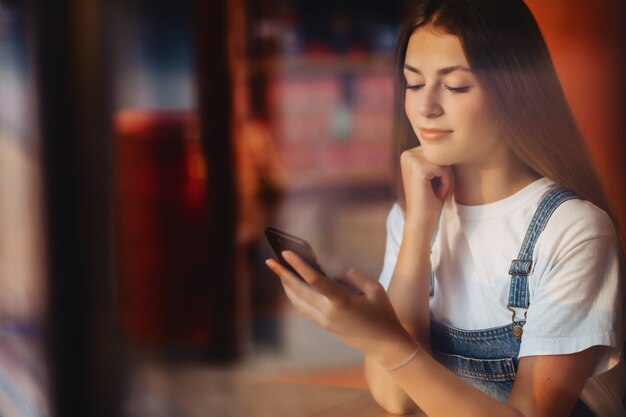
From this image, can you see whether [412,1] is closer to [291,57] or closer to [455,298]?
[291,57]

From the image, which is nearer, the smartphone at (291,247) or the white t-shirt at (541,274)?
the white t-shirt at (541,274)

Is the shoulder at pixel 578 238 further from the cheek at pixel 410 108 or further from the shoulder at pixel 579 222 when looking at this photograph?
the cheek at pixel 410 108

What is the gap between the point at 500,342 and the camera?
1.06m

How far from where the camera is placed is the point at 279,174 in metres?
1.35

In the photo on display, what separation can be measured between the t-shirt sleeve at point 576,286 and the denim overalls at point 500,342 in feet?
0.06

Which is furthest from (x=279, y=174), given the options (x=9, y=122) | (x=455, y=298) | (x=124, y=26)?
(x=9, y=122)

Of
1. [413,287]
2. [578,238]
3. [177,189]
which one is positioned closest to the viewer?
[578,238]

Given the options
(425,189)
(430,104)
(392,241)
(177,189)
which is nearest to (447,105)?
(430,104)

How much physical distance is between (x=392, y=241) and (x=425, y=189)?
4.2 inches

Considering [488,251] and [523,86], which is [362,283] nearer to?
[488,251]

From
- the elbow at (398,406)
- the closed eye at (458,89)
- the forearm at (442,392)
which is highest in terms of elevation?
the closed eye at (458,89)

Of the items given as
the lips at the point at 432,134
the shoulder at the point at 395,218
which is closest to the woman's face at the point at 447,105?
the lips at the point at 432,134

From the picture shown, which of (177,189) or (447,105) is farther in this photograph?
(177,189)

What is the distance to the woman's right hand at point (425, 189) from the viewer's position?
1.08 metres
